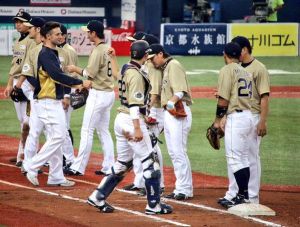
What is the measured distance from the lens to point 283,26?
30.9m

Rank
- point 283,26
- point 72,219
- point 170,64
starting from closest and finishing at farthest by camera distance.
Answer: point 72,219, point 170,64, point 283,26

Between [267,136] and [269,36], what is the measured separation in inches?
579

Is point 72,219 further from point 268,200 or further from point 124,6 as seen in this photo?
point 124,6

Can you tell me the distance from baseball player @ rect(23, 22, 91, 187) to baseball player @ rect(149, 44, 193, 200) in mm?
1131

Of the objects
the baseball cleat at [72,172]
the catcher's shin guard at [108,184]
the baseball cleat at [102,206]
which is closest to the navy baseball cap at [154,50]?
the catcher's shin guard at [108,184]

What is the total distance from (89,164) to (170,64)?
322 cm

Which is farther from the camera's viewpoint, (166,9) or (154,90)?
(166,9)

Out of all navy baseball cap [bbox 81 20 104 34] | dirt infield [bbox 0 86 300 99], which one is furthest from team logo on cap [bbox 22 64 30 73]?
dirt infield [bbox 0 86 300 99]

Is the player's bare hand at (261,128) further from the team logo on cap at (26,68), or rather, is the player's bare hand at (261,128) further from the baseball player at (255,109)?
the team logo on cap at (26,68)

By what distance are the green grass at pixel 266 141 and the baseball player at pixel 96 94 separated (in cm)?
165

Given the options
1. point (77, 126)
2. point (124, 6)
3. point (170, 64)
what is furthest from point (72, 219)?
point (124, 6)

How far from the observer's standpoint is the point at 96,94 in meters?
12.7

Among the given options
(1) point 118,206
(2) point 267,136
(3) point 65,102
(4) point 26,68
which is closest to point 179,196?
(1) point 118,206

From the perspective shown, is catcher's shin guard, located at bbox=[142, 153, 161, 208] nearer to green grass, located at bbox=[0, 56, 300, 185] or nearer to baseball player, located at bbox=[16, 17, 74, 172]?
baseball player, located at bbox=[16, 17, 74, 172]
